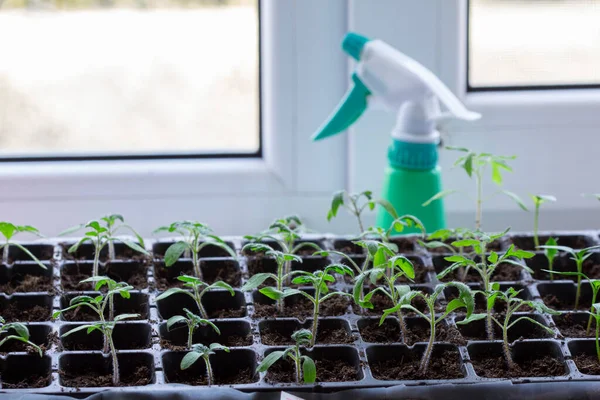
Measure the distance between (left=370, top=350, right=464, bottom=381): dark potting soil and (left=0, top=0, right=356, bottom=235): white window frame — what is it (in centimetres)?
58

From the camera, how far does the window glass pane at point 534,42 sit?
1.47 m

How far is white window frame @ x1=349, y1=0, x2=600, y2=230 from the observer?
4.61 feet

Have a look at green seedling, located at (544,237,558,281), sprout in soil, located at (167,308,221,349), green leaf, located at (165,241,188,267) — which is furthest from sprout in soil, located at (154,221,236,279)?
green seedling, located at (544,237,558,281)

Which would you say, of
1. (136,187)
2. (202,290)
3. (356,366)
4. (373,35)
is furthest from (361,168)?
(356,366)

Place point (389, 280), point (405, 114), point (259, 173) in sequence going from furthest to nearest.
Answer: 1. point (259, 173)
2. point (405, 114)
3. point (389, 280)

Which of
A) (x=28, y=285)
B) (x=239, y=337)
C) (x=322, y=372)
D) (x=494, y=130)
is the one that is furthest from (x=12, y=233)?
(x=494, y=130)

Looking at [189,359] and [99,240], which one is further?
[99,240]

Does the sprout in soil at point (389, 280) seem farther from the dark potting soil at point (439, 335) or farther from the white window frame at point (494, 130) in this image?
the white window frame at point (494, 130)

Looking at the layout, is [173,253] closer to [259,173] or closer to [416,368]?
[416,368]

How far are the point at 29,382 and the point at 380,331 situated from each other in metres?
0.35

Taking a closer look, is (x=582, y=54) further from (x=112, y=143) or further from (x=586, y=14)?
(x=112, y=143)

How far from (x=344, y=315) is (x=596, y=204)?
696 mm

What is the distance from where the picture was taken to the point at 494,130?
1464 millimetres

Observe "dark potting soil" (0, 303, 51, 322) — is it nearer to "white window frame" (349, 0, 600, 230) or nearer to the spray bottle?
the spray bottle
